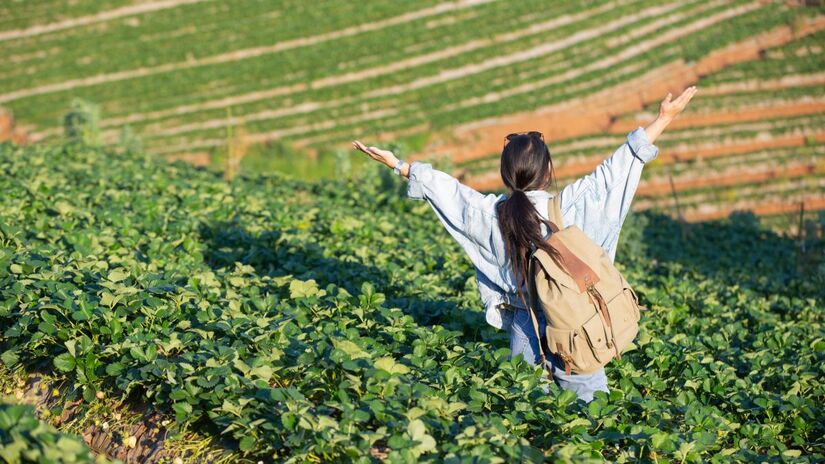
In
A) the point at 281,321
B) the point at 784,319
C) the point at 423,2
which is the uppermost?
the point at 423,2

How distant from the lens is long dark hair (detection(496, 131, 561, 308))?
4203mm

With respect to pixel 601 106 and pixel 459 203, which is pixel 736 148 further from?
pixel 459 203

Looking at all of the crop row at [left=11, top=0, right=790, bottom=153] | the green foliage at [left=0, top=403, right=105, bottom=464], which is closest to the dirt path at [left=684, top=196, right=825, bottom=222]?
the crop row at [left=11, top=0, right=790, bottom=153]

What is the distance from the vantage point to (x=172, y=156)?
29484mm

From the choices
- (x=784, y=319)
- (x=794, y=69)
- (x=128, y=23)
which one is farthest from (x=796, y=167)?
(x=128, y=23)

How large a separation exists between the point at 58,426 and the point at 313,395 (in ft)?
4.59

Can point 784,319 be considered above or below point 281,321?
below

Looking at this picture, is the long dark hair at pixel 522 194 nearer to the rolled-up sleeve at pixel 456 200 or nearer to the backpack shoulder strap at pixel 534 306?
the backpack shoulder strap at pixel 534 306

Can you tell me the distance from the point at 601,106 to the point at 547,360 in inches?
1187

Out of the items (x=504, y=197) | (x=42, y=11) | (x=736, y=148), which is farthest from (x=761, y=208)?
(x=42, y=11)

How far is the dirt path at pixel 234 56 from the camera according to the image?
35719 mm

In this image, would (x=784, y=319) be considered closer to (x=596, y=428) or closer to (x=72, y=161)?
(x=596, y=428)

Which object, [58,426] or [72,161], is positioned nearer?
[58,426]

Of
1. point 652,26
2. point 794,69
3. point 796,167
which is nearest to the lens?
point 796,167
